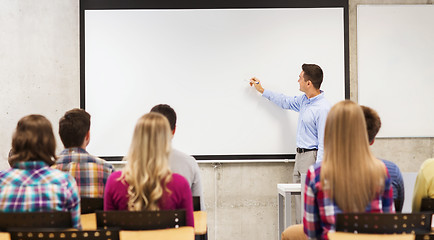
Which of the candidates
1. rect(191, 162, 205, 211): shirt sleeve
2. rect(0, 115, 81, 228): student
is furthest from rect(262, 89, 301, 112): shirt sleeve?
rect(0, 115, 81, 228): student

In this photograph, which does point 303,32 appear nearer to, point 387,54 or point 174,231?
point 387,54

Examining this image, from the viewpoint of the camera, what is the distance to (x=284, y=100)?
468 cm

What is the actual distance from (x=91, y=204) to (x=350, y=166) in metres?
1.51

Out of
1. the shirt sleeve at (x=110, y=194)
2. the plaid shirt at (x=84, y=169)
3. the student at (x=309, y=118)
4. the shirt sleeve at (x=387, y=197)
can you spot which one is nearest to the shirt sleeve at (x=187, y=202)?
the shirt sleeve at (x=110, y=194)

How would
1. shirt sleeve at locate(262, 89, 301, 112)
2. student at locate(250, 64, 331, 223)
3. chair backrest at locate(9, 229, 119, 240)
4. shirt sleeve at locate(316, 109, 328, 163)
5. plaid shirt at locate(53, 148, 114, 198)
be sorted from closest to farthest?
1. chair backrest at locate(9, 229, 119, 240)
2. plaid shirt at locate(53, 148, 114, 198)
3. shirt sleeve at locate(316, 109, 328, 163)
4. student at locate(250, 64, 331, 223)
5. shirt sleeve at locate(262, 89, 301, 112)

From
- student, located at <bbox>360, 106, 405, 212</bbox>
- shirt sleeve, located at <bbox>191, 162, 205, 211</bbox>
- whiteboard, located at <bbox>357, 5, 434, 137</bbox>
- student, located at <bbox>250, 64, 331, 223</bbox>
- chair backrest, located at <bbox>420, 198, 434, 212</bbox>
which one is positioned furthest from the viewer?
whiteboard, located at <bbox>357, 5, 434, 137</bbox>

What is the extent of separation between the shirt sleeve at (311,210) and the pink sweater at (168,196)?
551mm

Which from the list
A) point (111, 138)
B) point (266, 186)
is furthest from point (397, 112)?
point (111, 138)

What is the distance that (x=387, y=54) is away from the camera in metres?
4.82

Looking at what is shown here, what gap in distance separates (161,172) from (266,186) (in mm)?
2930

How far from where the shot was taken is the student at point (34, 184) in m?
2.06

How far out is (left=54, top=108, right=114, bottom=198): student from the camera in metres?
2.69

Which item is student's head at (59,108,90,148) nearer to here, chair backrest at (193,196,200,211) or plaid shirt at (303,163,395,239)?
chair backrest at (193,196,200,211)

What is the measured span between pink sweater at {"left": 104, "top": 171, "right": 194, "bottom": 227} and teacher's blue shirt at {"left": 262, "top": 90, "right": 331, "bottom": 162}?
250 cm
